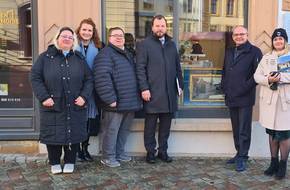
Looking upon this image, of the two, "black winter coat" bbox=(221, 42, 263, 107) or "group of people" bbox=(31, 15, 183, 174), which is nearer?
"group of people" bbox=(31, 15, 183, 174)

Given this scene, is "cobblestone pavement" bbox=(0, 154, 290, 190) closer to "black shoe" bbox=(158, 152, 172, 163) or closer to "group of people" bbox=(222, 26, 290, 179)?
"black shoe" bbox=(158, 152, 172, 163)

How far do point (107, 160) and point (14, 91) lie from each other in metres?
1.71

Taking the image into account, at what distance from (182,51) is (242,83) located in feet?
4.01

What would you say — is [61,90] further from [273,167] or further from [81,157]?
[273,167]

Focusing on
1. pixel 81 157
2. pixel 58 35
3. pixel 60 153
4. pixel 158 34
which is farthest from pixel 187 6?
pixel 60 153

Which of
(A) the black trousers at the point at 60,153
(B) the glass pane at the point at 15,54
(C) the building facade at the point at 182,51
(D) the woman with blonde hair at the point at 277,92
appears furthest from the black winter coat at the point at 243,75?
(B) the glass pane at the point at 15,54

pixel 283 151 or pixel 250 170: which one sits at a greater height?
pixel 283 151

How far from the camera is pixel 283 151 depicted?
4.91 metres

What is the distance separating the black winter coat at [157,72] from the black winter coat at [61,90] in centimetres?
71

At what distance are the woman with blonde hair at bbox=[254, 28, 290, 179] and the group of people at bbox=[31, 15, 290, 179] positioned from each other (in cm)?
1

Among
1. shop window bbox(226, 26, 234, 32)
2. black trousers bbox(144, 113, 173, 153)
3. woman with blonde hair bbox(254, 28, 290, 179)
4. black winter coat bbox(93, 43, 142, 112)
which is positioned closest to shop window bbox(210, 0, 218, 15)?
shop window bbox(226, 26, 234, 32)

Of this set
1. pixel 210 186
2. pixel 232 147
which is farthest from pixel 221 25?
pixel 210 186

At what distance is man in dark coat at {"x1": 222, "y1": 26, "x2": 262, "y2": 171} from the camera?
5.15 meters

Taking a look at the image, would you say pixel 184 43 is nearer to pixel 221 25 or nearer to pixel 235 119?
pixel 221 25
